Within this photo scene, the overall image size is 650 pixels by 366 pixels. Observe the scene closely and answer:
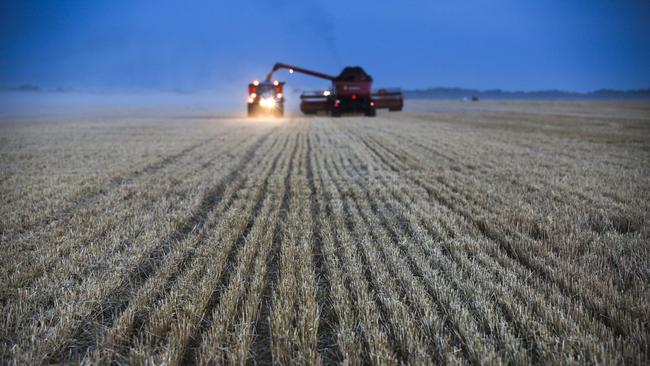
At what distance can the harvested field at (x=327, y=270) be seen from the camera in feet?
8.27

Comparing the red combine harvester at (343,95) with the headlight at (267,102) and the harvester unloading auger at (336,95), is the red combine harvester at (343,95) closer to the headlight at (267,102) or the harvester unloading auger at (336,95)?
the harvester unloading auger at (336,95)

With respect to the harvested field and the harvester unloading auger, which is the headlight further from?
the harvested field

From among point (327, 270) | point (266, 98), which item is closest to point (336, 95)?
point (266, 98)

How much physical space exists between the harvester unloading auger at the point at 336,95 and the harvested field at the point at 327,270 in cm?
2377

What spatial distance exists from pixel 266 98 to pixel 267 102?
0.41 metres

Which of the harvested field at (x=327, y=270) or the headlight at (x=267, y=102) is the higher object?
the headlight at (x=267, y=102)

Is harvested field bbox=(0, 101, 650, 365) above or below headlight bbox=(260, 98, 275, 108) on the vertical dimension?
below

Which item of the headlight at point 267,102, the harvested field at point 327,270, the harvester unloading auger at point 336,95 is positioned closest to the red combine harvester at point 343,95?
the harvester unloading auger at point 336,95

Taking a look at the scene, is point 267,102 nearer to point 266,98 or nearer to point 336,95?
point 266,98

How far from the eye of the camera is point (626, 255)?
157 inches

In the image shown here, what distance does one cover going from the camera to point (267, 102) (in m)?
33.4

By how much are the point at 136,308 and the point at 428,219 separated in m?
3.90

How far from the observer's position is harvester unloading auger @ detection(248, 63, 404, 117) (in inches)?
1208

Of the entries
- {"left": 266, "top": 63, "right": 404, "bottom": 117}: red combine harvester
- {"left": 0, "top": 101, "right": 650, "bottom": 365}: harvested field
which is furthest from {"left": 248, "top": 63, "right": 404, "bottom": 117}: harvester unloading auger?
{"left": 0, "top": 101, "right": 650, "bottom": 365}: harvested field
